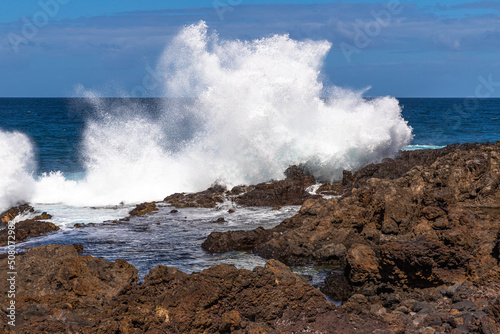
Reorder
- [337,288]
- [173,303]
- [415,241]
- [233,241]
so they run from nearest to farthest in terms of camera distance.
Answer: [173,303] → [415,241] → [337,288] → [233,241]

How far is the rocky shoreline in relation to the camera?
6543mm

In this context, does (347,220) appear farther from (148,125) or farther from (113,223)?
(148,125)

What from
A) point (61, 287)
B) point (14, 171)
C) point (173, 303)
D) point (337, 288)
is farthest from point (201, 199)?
point (173, 303)

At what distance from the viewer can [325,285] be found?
9.62 m

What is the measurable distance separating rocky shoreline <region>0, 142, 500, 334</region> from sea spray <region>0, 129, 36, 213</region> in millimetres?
12266

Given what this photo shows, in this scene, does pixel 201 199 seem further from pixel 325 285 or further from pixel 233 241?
pixel 325 285

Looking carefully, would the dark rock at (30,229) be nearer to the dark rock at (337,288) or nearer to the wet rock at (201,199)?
the wet rock at (201,199)

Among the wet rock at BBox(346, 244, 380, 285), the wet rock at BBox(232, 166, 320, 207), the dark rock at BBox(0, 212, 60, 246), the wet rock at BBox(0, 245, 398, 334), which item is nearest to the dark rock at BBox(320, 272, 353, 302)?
the wet rock at BBox(346, 244, 380, 285)

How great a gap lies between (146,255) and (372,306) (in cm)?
644

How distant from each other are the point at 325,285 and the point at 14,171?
16236 millimetres

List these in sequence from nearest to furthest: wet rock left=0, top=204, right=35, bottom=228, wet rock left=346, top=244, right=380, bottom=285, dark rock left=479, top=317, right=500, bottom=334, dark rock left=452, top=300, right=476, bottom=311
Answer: dark rock left=479, top=317, right=500, bottom=334
dark rock left=452, top=300, right=476, bottom=311
wet rock left=346, top=244, right=380, bottom=285
wet rock left=0, top=204, right=35, bottom=228

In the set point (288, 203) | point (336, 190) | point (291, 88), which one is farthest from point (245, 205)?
point (291, 88)

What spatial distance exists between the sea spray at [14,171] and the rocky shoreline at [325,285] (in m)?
12.3

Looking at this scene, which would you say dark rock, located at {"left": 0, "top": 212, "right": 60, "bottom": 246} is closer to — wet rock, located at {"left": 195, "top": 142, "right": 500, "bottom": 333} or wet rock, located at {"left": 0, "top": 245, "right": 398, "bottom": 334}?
wet rock, located at {"left": 195, "top": 142, "right": 500, "bottom": 333}
